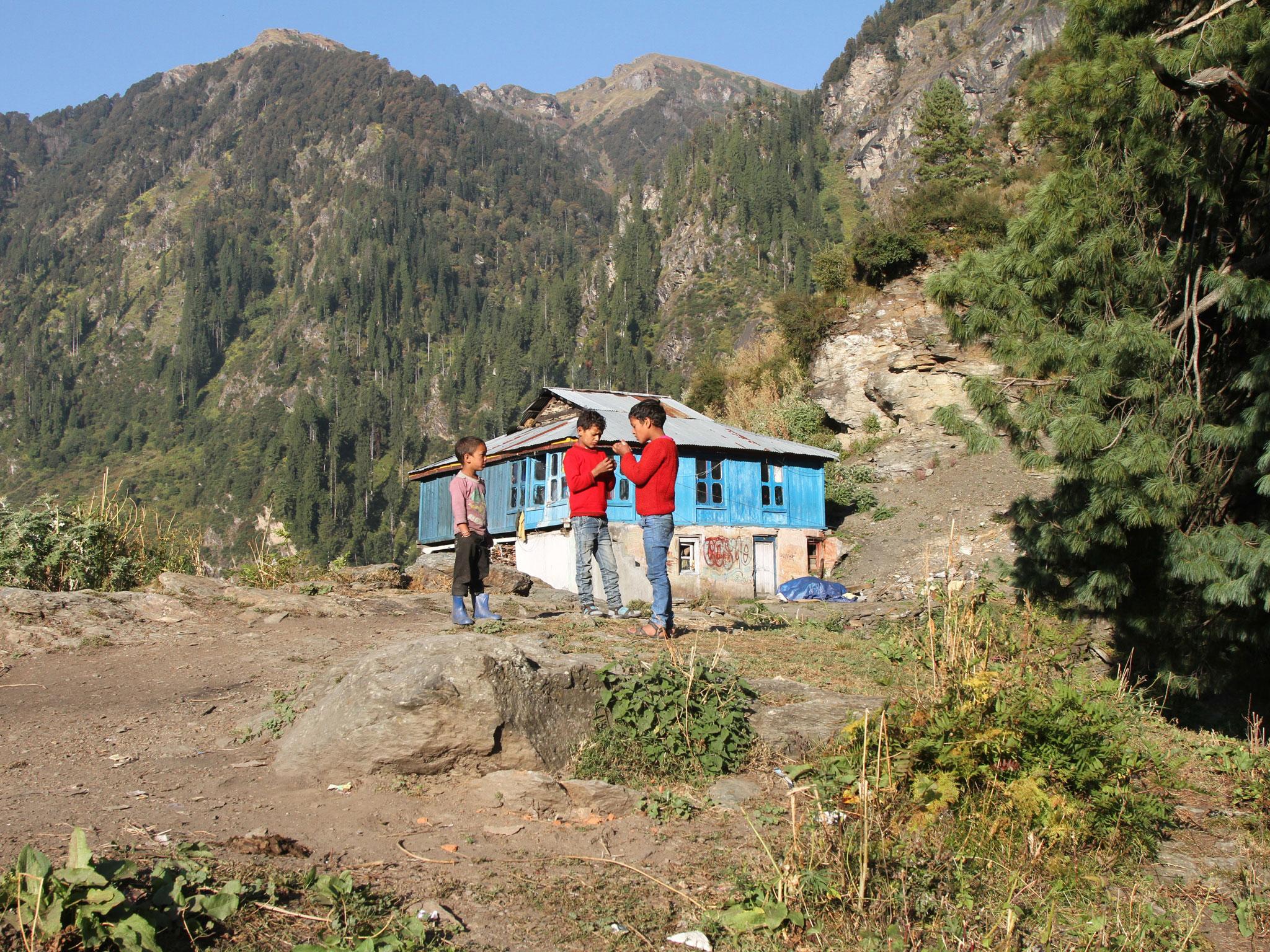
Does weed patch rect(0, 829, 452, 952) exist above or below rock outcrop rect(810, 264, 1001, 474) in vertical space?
below

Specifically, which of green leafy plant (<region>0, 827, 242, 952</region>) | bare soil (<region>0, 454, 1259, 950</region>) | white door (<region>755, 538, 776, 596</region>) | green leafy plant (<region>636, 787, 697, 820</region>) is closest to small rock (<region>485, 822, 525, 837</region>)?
bare soil (<region>0, 454, 1259, 950</region>)

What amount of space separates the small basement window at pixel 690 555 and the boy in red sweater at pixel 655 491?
1786 centimetres

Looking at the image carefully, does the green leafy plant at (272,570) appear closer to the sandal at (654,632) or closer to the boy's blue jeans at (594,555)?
the boy's blue jeans at (594,555)

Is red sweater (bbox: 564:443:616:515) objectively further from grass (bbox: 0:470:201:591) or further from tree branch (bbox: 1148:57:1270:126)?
tree branch (bbox: 1148:57:1270:126)

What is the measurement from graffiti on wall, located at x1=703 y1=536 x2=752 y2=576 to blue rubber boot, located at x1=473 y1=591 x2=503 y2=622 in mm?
17479

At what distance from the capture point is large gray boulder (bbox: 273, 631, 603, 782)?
4609mm

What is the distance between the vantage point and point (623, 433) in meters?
25.0

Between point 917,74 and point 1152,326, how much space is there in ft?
321

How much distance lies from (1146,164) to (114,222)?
167 m

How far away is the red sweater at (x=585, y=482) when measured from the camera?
25.1 ft

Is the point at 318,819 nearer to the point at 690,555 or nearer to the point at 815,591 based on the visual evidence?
the point at 815,591

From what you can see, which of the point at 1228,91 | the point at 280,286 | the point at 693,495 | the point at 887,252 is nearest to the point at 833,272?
the point at 887,252

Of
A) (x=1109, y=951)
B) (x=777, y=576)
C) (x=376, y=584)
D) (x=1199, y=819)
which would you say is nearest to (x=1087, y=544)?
(x=1199, y=819)

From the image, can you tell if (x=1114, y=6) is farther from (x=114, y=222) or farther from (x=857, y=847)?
(x=114, y=222)
